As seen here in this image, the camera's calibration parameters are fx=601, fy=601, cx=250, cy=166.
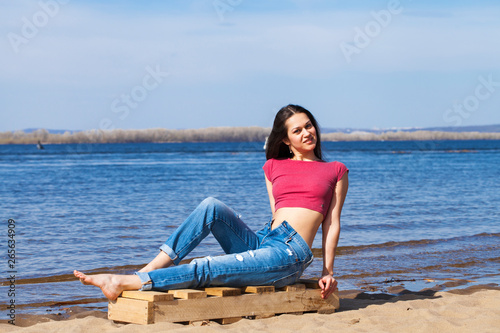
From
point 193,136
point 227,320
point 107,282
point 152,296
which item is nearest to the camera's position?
point 152,296

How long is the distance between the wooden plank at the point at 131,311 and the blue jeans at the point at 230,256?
144 mm

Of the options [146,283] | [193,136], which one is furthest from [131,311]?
[193,136]

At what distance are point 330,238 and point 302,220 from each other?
0.97 ft

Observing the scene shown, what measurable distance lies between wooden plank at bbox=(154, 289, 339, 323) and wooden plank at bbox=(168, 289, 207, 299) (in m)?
0.03

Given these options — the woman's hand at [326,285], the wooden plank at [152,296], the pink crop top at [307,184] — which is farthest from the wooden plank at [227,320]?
the pink crop top at [307,184]

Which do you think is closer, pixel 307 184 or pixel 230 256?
pixel 230 256

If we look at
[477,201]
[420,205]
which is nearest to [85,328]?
[420,205]

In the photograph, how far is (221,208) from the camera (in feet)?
15.9

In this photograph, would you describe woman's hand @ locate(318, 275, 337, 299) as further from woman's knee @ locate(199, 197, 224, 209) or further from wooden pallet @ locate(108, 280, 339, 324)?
woman's knee @ locate(199, 197, 224, 209)

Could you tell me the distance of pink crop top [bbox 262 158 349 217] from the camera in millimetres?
4902

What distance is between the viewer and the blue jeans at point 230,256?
4.51 meters

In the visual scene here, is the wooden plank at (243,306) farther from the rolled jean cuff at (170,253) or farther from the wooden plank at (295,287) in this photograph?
the rolled jean cuff at (170,253)

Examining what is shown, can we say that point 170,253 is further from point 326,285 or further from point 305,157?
point 305,157

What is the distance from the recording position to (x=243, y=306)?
184 inches
